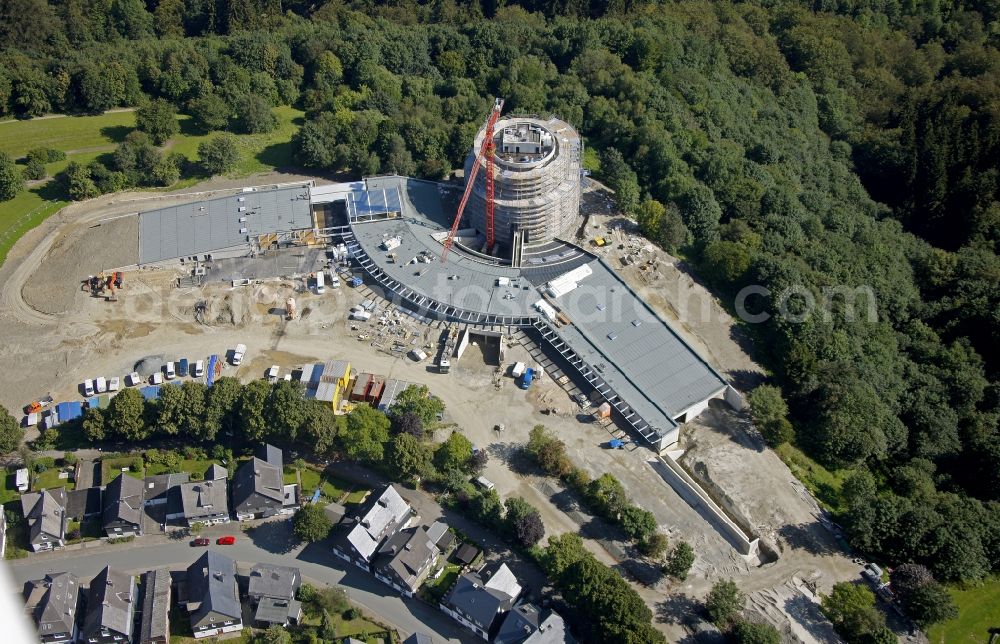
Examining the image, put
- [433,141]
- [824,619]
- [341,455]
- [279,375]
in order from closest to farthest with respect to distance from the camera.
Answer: [824,619] < [341,455] < [279,375] < [433,141]

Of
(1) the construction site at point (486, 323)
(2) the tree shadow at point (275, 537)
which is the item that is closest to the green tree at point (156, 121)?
(1) the construction site at point (486, 323)

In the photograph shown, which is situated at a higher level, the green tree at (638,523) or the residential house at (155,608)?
the green tree at (638,523)

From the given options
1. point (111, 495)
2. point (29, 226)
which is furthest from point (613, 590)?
point (29, 226)

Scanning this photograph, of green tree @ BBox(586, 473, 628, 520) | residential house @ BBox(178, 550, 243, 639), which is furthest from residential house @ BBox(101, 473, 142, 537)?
green tree @ BBox(586, 473, 628, 520)

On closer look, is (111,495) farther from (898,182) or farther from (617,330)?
(898,182)

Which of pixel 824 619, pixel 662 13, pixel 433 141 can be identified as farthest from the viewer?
pixel 662 13

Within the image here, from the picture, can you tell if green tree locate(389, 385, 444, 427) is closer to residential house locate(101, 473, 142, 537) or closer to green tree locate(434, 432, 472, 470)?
green tree locate(434, 432, 472, 470)

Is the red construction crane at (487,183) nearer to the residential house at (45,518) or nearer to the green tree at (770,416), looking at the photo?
the green tree at (770,416)
